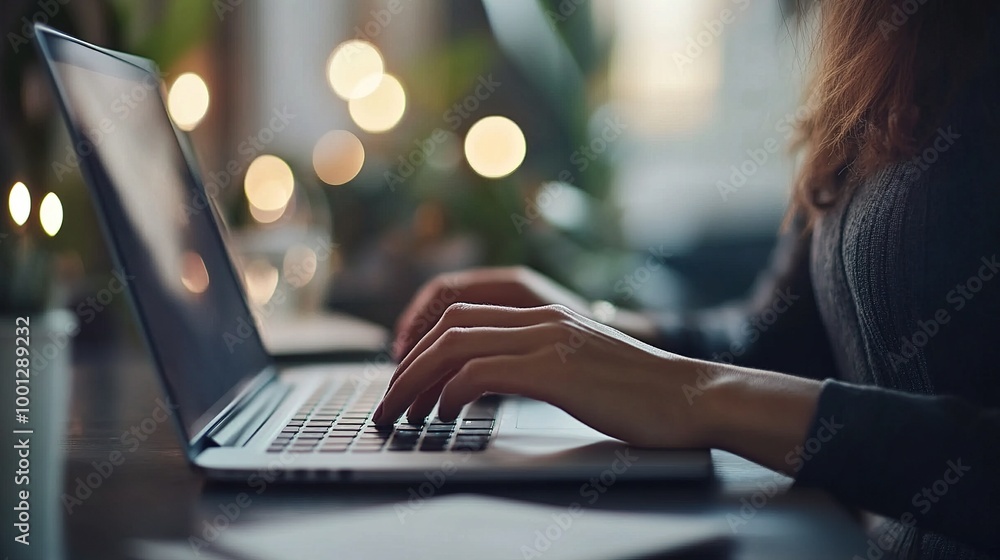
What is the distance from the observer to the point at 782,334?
922 millimetres

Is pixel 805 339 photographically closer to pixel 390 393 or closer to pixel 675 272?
pixel 390 393

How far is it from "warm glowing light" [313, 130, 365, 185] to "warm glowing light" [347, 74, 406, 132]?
199 millimetres

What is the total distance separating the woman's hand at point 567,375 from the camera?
1.53 feet

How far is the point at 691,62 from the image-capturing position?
12.7 feet

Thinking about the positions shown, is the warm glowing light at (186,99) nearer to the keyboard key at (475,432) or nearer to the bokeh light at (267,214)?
the bokeh light at (267,214)

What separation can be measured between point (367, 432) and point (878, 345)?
1.19ft

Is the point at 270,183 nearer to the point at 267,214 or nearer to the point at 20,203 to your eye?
the point at 267,214

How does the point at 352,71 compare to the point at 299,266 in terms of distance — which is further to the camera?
the point at 352,71

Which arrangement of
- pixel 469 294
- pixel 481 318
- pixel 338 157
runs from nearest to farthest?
1. pixel 481 318
2. pixel 469 294
3. pixel 338 157

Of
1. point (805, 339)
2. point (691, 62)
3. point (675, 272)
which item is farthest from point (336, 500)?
Answer: point (691, 62)

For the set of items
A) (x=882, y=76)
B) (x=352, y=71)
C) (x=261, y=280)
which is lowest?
(x=261, y=280)

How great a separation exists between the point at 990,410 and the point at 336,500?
35 centimetres

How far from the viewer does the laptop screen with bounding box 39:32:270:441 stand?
0.45m

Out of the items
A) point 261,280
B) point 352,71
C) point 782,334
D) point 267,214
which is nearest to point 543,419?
point 782,334
